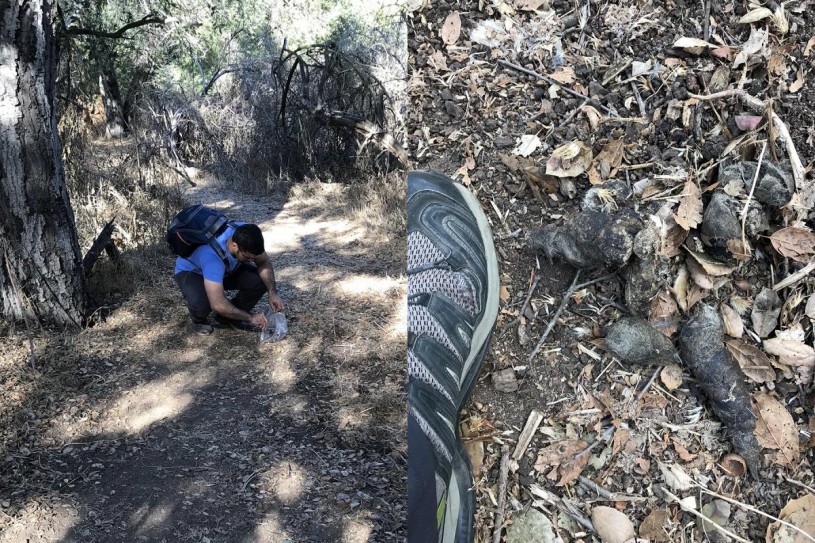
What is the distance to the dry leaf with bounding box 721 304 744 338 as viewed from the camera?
990mm

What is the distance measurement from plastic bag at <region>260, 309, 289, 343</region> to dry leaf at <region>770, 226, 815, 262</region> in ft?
12.2

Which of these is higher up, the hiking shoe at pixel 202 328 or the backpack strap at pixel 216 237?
the backpack strap at pixel 216 237

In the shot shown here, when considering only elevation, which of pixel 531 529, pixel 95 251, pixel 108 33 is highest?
pixel 108 33

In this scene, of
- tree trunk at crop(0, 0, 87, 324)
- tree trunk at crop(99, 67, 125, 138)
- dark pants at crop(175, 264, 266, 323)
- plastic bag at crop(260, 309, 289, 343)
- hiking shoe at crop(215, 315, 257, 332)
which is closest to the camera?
tree trunk at crop(0, 0, 87, 324)

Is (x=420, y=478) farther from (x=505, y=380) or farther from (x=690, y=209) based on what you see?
(x=690, y=209)

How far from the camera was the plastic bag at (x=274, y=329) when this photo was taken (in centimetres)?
437

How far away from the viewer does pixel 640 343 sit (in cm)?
100

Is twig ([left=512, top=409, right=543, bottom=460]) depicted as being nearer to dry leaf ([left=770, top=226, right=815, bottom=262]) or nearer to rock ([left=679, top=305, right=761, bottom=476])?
rock ([left=679, top=305, right=761, bottom=476])

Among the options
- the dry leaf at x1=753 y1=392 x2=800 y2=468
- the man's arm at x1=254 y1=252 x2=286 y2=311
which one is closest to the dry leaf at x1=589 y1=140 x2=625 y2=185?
the dry leaf at x1=753 y1=392 x2=800 y2=468

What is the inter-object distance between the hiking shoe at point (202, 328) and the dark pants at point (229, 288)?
0.10 ft

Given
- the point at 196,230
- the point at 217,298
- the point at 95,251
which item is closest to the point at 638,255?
the point at 217,298

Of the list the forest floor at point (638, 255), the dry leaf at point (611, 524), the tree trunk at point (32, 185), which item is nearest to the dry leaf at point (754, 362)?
the forest floor at point (638, 255)

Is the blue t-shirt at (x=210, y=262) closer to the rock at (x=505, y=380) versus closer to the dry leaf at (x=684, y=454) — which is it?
the rock at (x=505, y=380)

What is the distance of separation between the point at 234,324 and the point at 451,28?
378 centimetres
